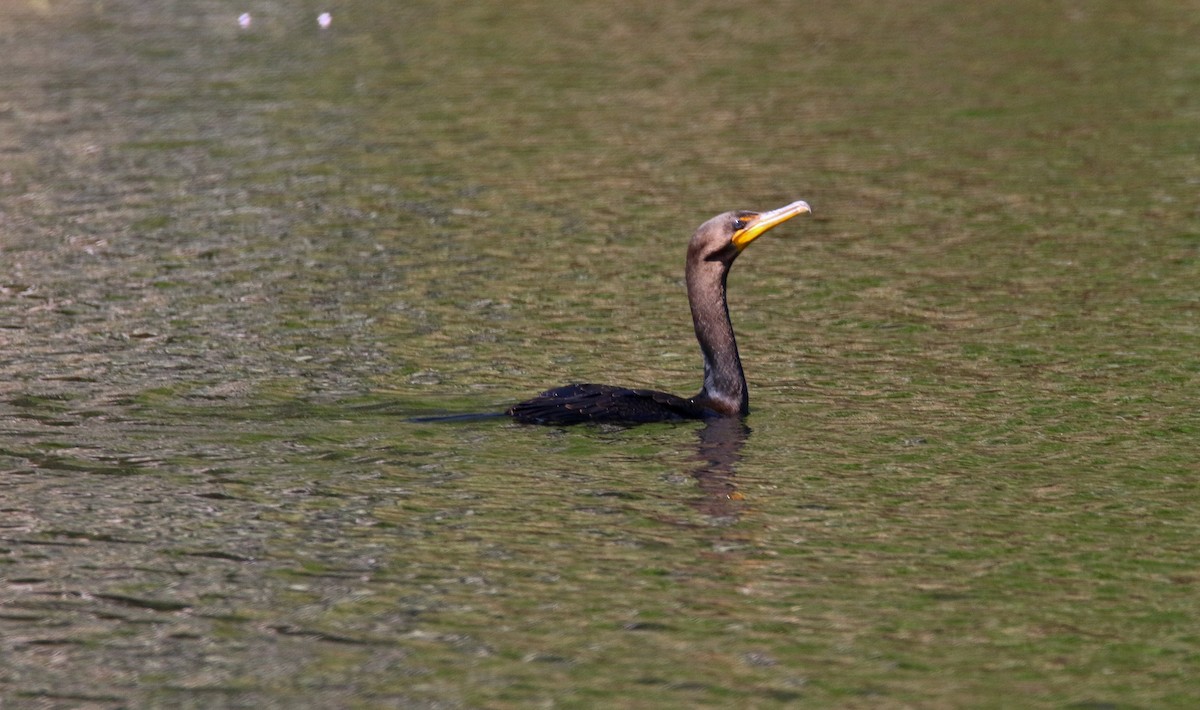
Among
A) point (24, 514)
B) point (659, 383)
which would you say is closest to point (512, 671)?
point (24, 514)

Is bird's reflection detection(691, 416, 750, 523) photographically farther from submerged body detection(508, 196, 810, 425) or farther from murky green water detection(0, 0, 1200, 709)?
submerged body detection(508, 196, 810, 425)

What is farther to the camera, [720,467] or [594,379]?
[594,379]

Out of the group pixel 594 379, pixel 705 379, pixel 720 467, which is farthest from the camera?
pixel 594 379

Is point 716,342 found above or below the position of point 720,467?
above

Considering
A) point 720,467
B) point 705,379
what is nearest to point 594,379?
point 705,379

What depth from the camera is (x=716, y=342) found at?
11.3 metres

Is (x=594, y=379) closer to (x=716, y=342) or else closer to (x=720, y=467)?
(x=716, y=342)

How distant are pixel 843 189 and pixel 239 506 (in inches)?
410

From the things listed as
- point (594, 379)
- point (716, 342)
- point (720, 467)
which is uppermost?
point (716, 342)

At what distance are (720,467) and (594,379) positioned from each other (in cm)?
207

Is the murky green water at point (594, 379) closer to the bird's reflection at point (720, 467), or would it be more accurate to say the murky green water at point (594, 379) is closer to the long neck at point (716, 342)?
the bird's reflection at point (720, 467)

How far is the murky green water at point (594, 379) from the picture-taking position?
7.63 metres

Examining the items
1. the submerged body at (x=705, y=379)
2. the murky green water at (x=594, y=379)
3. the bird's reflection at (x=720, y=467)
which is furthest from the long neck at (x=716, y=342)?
the murky green water at (x=594, y=379)

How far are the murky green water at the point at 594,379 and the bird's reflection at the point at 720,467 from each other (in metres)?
0.05
